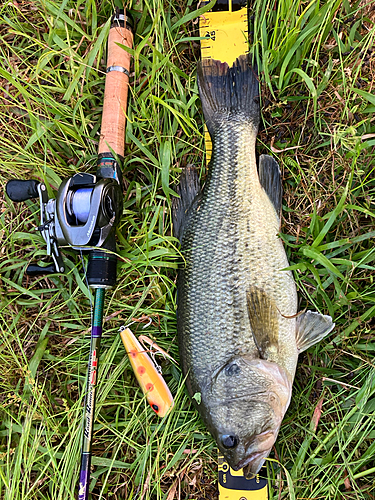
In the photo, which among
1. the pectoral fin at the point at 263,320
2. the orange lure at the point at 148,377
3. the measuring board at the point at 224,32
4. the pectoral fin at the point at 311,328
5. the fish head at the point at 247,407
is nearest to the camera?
the fish head at the point at 247,407

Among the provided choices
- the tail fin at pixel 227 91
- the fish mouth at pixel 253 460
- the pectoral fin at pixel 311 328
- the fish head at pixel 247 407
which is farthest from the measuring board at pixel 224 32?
the pectoral fin at pixel 311 328

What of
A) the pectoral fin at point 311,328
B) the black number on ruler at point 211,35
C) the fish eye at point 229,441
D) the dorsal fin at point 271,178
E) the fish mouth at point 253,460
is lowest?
the fish mouth at point 253,460

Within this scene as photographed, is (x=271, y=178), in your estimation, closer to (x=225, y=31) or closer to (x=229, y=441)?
(x=225, y=31)

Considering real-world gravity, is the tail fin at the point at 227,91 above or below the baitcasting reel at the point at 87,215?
above

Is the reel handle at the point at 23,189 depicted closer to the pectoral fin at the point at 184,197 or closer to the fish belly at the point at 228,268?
the pectoral fin at the point at 184,197

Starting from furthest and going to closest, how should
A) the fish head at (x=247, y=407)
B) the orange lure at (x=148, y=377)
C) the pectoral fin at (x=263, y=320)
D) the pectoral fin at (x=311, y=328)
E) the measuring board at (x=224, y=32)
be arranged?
the measuring board at (x=224, y=32) → the orange lure at (x=148, y=377) → the pectoral fin at (x=311, y=328) → the pectoral fin at (x=263, y=320) → the fish head at (x=247, y=407)

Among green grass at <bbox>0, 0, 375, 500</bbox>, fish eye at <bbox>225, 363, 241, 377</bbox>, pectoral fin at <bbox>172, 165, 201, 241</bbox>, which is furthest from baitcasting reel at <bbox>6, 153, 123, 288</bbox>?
fish eye at <bbox>225, 363, 241, 377</bbox>

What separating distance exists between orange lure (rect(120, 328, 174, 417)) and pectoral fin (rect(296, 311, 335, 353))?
907mm

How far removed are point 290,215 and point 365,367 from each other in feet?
3.48

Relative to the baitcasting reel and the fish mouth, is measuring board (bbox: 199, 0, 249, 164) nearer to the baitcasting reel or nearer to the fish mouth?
the baitcasting reel

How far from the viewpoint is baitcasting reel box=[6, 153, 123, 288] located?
6.37ft

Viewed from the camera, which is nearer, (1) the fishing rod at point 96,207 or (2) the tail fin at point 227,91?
(1) the fishing rod at point 96,207

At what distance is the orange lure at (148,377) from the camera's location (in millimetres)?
2256

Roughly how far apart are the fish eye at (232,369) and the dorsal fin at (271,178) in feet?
3.27
